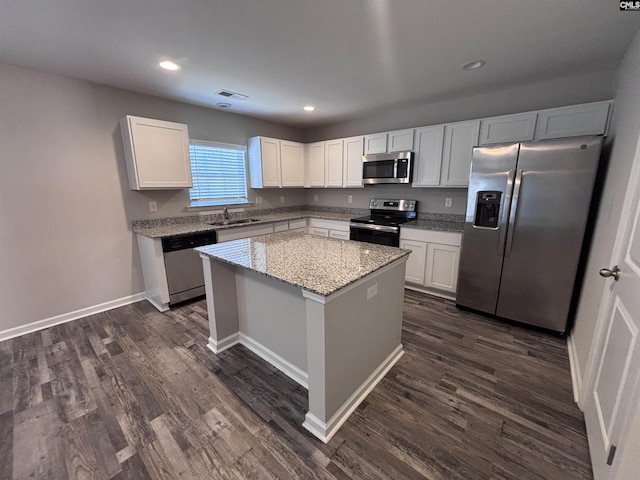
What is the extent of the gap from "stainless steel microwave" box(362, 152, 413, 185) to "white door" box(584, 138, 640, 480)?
7.83 ft

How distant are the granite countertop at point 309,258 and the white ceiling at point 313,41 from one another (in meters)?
1.60

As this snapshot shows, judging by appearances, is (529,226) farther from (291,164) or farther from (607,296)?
(291,164)

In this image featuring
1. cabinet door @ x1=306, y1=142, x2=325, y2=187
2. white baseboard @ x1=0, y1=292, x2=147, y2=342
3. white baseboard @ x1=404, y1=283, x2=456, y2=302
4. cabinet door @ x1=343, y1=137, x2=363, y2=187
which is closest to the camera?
white baseboard @ x1=0, y1=292, x2=147, y2=342

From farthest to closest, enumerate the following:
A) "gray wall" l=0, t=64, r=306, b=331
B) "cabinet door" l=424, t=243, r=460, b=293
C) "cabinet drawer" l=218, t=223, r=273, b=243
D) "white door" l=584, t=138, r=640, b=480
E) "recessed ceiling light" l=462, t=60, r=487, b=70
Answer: "cabinet drawer" l=218, t=223, r=273, b=243 → "cabinet door" l=424, t=243, r=460, b=293 → "gray wall" l=0, t=64, r=306, b=331 → "recessed ceiling light" l=462, t=60, r=487, b=70 → "white door" l=584, t=138, r=640, b=480

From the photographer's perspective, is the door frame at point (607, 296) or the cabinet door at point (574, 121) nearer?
the door frame at point (607, 296)

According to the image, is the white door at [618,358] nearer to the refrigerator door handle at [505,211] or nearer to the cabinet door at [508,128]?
the refrigerator door handle at [505,211]

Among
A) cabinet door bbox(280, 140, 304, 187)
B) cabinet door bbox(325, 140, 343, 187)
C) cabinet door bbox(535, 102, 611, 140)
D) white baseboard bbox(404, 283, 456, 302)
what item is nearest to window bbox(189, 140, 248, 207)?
cabinet door bbox(280, 140, 304, 187)

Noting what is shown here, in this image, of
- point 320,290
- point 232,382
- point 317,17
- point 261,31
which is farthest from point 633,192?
point 232,382

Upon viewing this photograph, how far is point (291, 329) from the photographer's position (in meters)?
1.93

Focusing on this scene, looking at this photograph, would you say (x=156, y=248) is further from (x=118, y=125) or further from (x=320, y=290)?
(x=320, y=290)

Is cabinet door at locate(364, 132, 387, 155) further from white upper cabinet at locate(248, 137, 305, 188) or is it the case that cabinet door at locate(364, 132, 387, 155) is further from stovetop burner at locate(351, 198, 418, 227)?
white upper cabinet at locate(248, 137, 305, 188)

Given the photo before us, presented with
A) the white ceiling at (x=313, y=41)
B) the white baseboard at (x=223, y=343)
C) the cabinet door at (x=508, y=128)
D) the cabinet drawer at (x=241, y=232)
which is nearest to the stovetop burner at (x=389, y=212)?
the cabinet door at (x=508, y=128)

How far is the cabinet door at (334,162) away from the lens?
4.42m

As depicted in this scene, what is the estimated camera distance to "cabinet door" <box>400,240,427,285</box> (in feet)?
11.1
